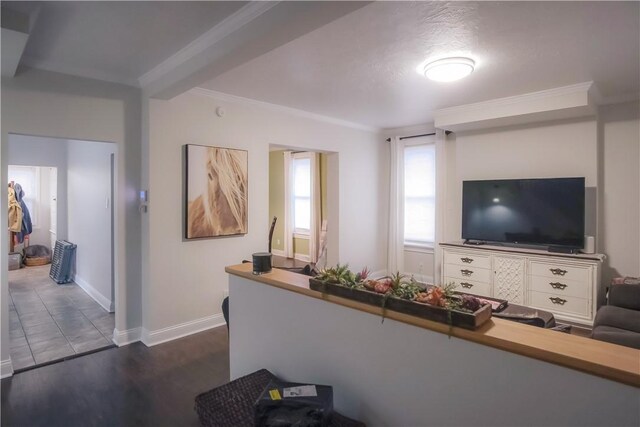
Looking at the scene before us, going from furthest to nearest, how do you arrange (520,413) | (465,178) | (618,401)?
(465,178), (520,413), (618,401)

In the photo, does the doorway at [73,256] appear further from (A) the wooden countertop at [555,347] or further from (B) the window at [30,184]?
(A) the wooden countertop at [555,347]

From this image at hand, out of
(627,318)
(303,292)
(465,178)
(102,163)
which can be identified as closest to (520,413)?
(303,292)

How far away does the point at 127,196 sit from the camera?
132 inches

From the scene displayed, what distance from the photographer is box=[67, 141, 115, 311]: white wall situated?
4.23m

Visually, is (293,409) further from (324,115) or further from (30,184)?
(30,184)

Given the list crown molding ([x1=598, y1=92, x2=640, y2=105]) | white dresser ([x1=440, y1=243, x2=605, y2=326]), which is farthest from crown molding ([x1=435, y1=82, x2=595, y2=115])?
white dresser ([x1=440, y1=243, x2=605, y2=326])

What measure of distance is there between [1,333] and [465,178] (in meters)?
5.23

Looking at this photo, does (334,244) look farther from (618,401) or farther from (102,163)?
(618,401)

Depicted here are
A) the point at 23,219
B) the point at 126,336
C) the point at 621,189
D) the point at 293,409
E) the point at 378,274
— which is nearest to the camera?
the point at 293,409

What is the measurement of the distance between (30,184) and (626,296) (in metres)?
9.81

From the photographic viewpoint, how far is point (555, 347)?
3.90 ft

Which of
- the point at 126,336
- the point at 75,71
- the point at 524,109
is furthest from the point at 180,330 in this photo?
the point at 524,109

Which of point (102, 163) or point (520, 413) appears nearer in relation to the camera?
point (520, 413)

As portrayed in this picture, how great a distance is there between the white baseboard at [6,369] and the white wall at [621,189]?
19.2 feet
